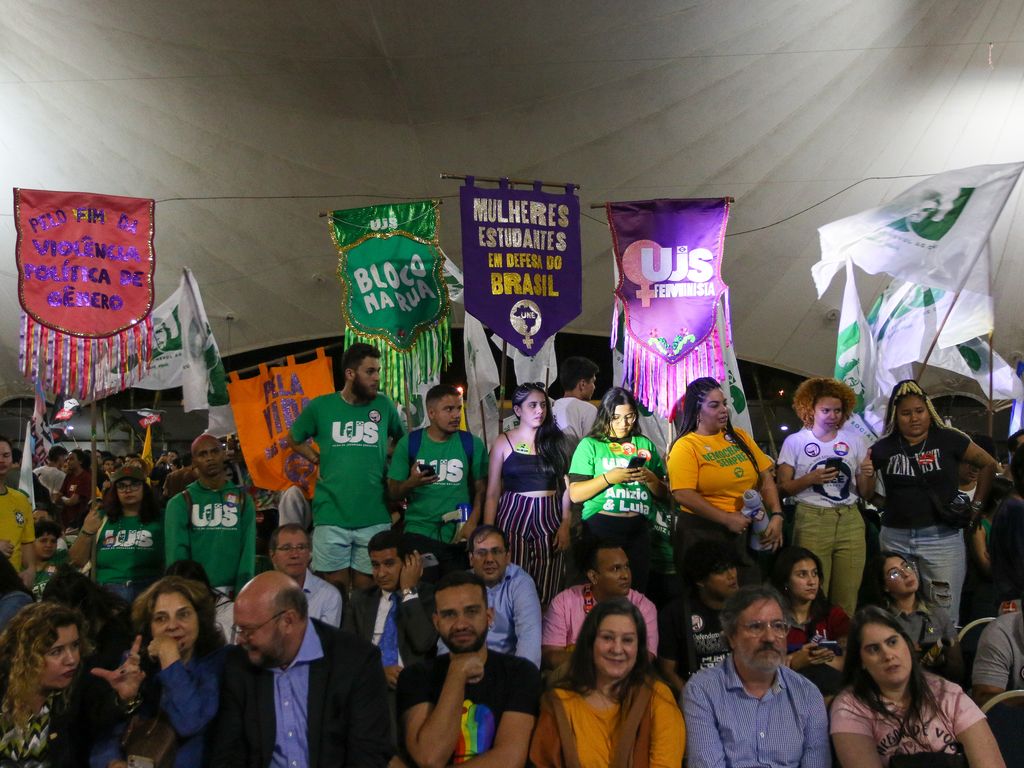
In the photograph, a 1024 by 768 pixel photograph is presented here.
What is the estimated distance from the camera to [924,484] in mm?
5641

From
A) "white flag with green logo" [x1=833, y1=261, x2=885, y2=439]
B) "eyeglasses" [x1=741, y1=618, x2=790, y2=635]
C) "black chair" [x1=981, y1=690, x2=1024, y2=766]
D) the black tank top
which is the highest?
"white flag with green logo" [x1=833, y1=261, x2=885, y2=439]

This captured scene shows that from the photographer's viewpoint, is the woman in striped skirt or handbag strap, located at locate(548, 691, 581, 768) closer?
handbag strap, located at locate(548, 691, 581, 768)

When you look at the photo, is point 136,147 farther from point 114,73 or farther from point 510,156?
point 510,156

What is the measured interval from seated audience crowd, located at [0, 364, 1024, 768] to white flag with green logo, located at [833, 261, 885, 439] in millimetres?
1424

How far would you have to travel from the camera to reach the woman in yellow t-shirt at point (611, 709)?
3.64 m

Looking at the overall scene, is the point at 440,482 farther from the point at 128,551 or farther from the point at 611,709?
the point at 611,709

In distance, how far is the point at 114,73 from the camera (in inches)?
503

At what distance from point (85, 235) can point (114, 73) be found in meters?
6.85

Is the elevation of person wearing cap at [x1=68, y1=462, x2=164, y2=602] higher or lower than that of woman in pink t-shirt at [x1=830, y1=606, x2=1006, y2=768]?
higher

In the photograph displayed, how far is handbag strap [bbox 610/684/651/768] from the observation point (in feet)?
11.8

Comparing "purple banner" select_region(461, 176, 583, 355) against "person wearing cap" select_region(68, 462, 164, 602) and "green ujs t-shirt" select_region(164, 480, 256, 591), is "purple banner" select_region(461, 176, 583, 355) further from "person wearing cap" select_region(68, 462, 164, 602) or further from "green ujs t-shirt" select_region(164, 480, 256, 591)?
"person wearing cap" select_region(68, 462, 164, 602)

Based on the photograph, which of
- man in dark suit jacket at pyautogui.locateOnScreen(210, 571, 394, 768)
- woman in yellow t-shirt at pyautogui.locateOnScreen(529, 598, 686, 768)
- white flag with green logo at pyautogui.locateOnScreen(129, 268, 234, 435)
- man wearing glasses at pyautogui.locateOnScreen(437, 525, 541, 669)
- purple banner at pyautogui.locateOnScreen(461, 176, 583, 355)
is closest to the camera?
man in dark suit jacket at pyautogui.locateOnScreen(210, 571, 394, 768)

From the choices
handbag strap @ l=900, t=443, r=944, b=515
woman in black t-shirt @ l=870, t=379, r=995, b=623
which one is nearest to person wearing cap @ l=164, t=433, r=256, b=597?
woman in black t-shirt @ l=870, t=379, r=995, b=623

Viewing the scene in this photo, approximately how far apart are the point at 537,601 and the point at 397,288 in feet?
9.13
